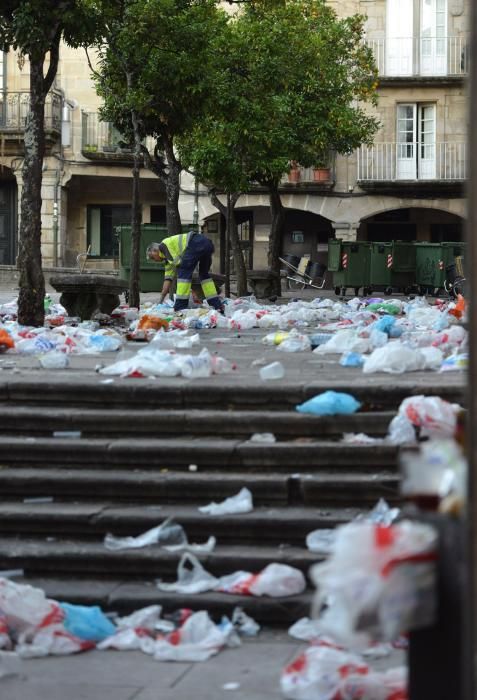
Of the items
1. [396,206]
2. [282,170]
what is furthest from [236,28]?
[396,206]

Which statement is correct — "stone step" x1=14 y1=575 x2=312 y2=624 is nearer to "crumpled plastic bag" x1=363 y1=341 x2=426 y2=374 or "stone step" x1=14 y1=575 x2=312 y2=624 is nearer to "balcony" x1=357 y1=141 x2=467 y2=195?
"crumpled plastic bag" x1=363 y1=341 x2=426 y2=374

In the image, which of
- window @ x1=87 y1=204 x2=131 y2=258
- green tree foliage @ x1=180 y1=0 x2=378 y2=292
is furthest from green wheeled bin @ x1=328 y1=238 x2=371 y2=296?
window @ x1=87 y1=204 x2=131 y2=258

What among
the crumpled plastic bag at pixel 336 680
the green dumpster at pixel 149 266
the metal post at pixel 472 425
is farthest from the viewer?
the green dumpster at pixel 149 266

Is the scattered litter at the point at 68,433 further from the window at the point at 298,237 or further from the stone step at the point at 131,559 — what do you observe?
the window at the point at 298,237

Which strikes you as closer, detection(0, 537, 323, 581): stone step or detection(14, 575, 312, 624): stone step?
detection(14, 575, 312, 624): stone step

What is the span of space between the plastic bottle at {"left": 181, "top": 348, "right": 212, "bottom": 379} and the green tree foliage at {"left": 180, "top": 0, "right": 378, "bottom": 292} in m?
12.7

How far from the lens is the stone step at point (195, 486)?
5906 mm

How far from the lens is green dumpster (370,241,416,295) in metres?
31.4

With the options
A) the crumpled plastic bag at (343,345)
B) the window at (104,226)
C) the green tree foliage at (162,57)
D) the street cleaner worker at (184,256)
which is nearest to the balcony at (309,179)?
the window at (104,226)

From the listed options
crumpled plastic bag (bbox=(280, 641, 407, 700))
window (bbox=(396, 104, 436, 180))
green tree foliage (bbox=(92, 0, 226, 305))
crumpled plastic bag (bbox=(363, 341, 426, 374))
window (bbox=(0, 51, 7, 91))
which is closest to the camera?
crumpled plastic bag (bbox=(280, 641, 407, 700))

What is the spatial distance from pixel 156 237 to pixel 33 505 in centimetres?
1775

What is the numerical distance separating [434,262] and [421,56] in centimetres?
783

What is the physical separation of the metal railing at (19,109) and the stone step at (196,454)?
3085 cm

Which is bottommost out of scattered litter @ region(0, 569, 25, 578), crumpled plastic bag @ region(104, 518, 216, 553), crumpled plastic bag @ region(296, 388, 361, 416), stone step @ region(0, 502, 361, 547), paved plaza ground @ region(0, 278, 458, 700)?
paved plaza ground @ region(0, 278, 458, 700)
